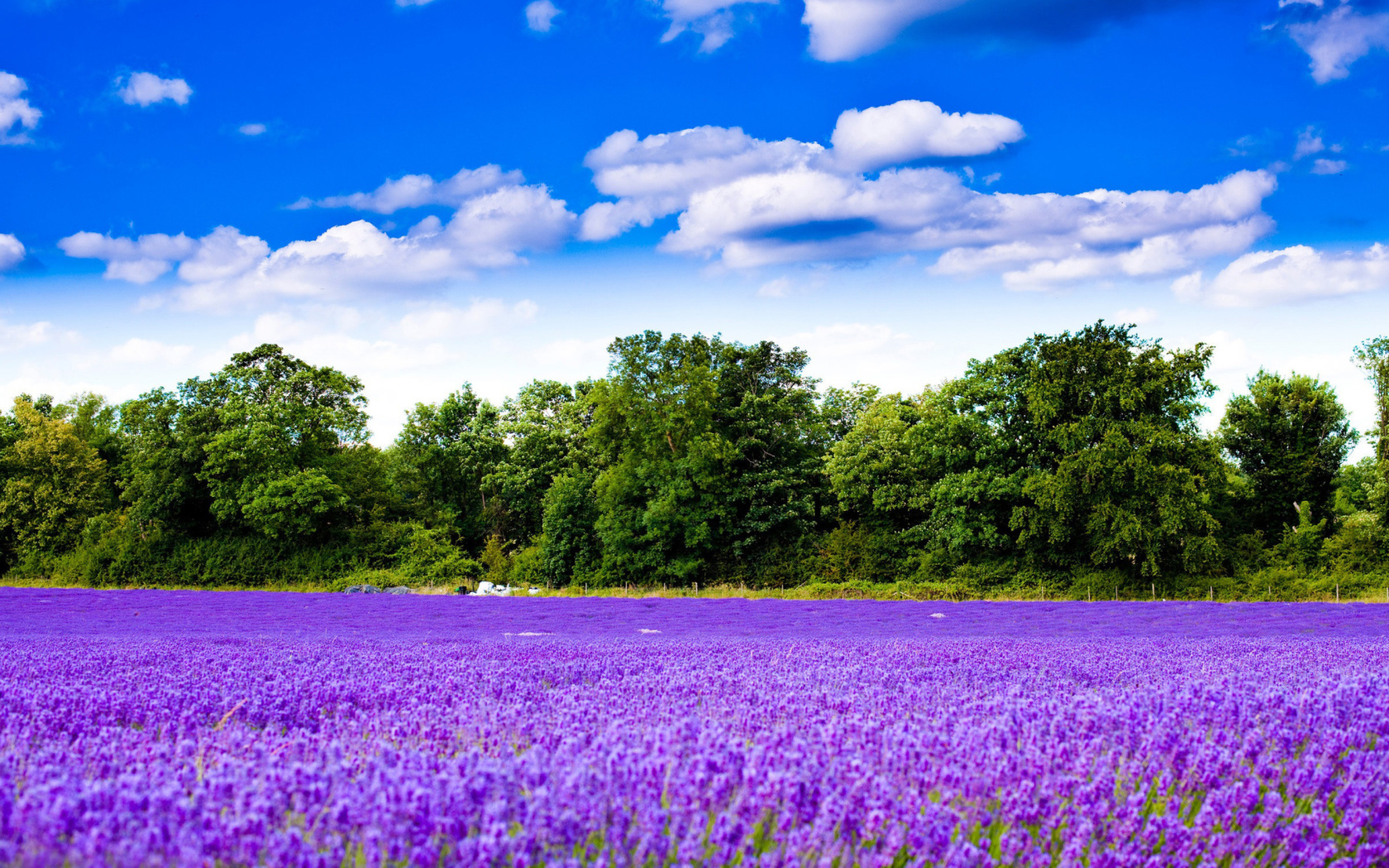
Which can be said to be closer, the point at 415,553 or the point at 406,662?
the point at 406,662

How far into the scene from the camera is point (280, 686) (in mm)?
3996

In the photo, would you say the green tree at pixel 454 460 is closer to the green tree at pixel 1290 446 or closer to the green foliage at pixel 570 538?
the green foliage at pixel 570 538

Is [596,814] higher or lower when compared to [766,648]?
higher

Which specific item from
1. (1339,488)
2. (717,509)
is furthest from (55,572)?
(1339,488)

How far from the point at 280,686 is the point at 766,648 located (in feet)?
13.0

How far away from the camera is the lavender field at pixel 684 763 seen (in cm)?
183

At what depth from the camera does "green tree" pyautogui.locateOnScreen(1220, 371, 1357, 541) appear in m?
35.8

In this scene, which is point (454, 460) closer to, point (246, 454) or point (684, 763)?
point (246, 454)

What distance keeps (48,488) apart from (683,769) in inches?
1844

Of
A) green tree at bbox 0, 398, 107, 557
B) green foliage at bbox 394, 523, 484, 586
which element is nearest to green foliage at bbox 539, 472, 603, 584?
green foliage at bbox 394, 523, 484, 586

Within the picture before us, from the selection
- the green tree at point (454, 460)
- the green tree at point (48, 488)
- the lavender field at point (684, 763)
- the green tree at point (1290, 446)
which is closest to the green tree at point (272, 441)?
the green tree at point (454, 460)

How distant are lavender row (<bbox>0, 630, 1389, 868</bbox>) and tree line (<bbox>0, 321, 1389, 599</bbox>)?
24.5 meters

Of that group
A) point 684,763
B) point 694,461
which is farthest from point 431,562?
point 684,763

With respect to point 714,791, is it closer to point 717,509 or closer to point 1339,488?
point 717,509
